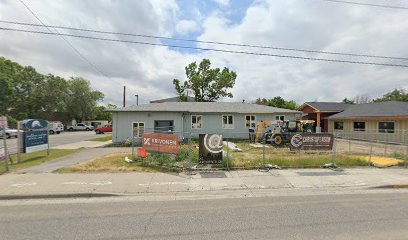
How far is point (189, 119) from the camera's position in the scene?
25.3 m

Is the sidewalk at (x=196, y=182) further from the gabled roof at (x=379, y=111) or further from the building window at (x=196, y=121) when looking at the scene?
the gabled roof at (x=379, y=111)

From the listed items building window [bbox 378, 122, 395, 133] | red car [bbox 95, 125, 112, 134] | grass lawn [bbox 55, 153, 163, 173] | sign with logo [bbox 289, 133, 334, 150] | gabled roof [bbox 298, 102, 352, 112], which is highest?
gabled roof [bbox 298, 102, 352, 112]

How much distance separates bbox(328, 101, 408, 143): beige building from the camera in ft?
78.5

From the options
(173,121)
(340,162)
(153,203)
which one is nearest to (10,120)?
(173,121)

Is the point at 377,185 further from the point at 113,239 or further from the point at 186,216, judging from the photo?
the point at 113,239

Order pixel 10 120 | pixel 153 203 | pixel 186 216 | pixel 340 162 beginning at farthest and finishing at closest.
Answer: pixel 10 120 → pixel 340 162 → pixel 153 203 → pixel 186 216

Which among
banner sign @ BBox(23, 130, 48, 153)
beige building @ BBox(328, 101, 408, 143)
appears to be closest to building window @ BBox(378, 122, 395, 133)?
beige building @ BBox(328, 101, 408, 143)

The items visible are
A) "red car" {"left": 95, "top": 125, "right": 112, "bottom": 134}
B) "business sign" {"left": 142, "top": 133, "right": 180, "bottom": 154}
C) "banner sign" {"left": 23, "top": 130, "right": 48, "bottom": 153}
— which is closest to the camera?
"business sign" {"left": 142, "top": 133, "right": 180, "bottom": 154}

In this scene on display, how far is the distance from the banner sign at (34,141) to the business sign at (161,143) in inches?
277

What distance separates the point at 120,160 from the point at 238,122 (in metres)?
16.2

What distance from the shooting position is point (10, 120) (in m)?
41.1

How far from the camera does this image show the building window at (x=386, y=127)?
25119 millimetres

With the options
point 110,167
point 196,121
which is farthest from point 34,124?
point 196,121

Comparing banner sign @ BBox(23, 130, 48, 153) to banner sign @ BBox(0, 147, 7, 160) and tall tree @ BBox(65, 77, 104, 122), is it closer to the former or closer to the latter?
banner sign @ BBox(0, 147, 7, 160)
